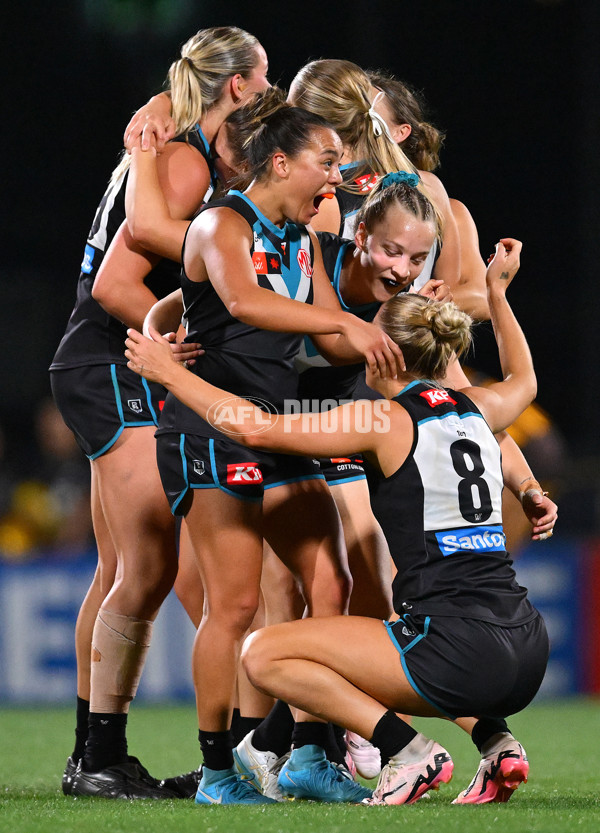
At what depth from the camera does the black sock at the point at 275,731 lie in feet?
11.1

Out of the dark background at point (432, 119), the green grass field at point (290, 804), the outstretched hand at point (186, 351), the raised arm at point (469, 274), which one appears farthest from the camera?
the dark background at point (432, 119)

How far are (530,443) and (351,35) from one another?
7397 millimetres

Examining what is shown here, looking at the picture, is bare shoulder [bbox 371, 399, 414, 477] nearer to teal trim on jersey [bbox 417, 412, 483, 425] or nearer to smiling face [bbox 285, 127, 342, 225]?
teal trim on jersey [bbox 417, 412, 483, 425]

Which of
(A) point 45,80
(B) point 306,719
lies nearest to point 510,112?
(A) point 45,80

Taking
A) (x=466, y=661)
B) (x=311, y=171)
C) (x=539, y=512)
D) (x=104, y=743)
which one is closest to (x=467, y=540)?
(x=466, y=661)

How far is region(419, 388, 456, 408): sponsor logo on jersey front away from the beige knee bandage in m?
1.11

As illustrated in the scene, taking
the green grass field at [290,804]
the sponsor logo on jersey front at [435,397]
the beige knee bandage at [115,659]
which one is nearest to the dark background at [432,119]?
the green grass field at [290,804]

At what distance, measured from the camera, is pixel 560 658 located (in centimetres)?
718

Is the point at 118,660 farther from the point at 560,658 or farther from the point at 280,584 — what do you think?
the point at 560,658

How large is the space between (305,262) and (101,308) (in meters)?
0.76

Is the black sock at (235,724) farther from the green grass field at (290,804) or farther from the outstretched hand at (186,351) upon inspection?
the outstretched hand at (186,351)

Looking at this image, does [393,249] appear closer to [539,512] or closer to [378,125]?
[378,125]

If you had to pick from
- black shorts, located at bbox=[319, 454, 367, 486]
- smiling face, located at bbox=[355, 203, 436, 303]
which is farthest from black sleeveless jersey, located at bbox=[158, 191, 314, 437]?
black shorts, located at bbox=[319, 454, 367, 486]

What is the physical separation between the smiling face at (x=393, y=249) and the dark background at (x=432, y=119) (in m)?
9.27
